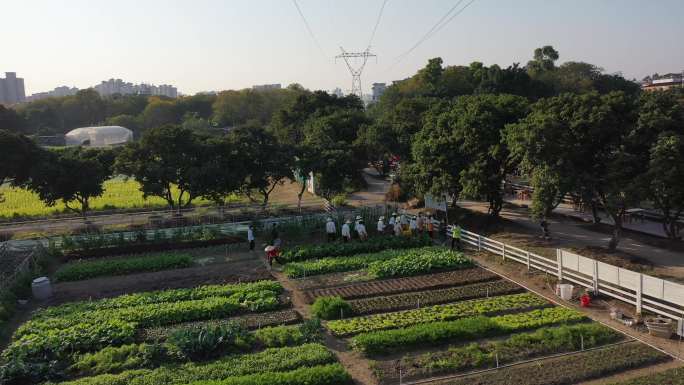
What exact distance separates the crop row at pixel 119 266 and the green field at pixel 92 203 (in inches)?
425

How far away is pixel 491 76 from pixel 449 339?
61739 millimetres

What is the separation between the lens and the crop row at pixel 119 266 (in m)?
21.3

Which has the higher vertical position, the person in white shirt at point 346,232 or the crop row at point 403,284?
the person in white shirt at point 346,232

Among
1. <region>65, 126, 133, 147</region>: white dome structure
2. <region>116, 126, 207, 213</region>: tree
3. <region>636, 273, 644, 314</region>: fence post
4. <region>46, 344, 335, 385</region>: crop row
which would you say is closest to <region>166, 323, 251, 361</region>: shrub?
<region>46, 344, 335, 385</region>: crop row

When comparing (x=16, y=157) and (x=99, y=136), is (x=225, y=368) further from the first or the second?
(x=99, y=136)

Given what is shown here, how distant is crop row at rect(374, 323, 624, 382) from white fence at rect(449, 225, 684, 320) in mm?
1959

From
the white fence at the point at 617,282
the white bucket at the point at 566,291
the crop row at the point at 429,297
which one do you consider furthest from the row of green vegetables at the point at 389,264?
the white bucket at the point at 566,291

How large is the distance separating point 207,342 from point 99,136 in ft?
312

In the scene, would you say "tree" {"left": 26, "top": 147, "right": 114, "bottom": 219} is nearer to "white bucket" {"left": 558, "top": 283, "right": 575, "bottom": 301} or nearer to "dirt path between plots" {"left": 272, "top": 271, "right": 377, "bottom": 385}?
"dirt path between plots" {"left": 272, "top": 271, "right": 377, "bottom": 385}

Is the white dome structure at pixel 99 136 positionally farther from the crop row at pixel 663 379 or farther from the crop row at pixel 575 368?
the crop row at pixel 663 379

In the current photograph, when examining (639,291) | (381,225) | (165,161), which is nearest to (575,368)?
(639,291)

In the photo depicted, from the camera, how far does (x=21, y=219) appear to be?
33.0m

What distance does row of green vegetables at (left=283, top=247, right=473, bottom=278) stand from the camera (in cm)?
2016

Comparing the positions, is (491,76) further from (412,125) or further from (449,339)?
(449,339)
